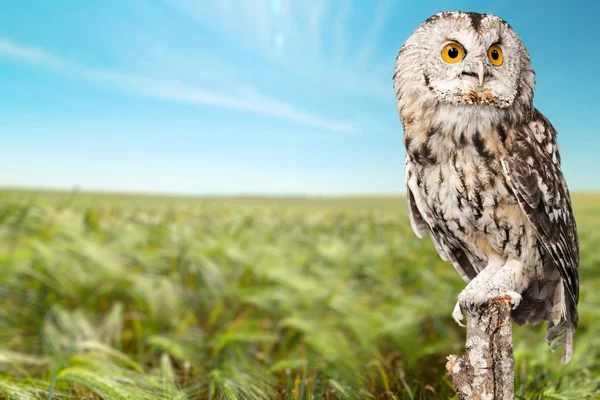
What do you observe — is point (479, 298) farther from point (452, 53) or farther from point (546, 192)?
point (452, 53)

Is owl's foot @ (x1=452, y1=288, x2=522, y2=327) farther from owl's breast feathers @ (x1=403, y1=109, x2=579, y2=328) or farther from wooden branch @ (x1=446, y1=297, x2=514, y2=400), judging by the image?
owl's breast feathers @ (x1=403, y1=109, x2=579, y2=328)

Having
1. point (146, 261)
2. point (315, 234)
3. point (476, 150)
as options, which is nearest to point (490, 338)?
point (476, 150)

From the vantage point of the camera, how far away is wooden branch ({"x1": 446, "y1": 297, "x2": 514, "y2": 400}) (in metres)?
1.17

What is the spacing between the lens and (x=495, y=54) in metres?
1.31

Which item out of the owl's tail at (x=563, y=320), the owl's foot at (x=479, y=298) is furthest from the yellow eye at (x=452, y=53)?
the owl's tail at (x=563, y=320)

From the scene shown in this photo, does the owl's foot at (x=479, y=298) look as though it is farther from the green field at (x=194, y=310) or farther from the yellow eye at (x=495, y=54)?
the green field at (x=194, y=310)

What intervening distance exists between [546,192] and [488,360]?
59cm

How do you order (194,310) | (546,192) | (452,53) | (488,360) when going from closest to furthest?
(488,360)
(452,53)
(546,192)
(194,310)

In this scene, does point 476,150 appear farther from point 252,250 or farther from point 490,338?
point 252,250

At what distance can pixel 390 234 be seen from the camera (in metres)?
9.18

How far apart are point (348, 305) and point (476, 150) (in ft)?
11.0

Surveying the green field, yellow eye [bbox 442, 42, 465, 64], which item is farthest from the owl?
the green field

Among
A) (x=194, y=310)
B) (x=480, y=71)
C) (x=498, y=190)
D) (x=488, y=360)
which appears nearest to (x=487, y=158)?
(x=498, y=190)

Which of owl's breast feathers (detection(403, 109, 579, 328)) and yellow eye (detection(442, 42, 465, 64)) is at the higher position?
yellow eye (detection(442, 42, 465, 64))
